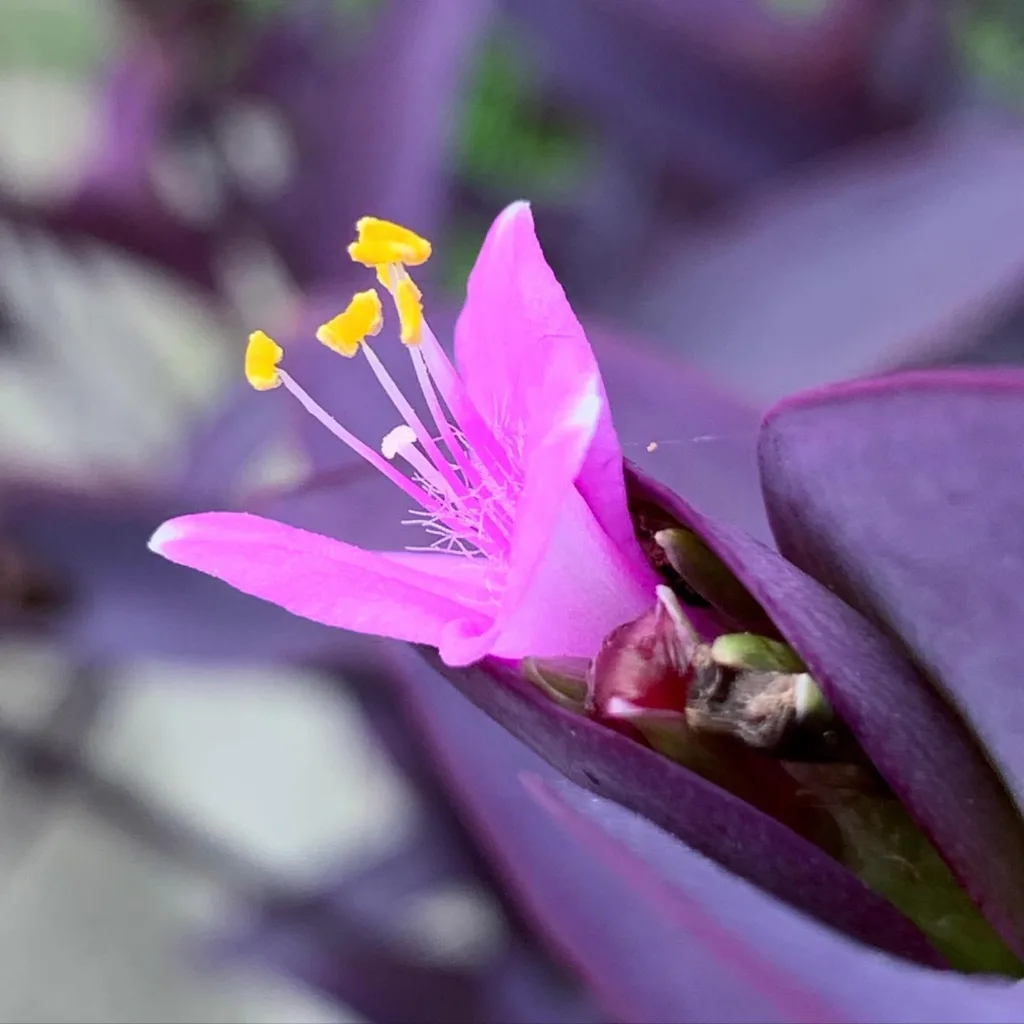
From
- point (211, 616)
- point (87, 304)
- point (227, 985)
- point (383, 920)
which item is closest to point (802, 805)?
point (211, 616)

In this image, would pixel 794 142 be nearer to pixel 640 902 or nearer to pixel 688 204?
pixel 688 204

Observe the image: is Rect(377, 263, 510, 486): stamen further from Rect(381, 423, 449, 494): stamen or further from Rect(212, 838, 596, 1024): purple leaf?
Rect(212, 838, 596, 1024): purple leaf

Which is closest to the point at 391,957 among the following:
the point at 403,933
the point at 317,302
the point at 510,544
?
the point at 403,933

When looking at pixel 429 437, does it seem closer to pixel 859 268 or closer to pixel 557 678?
pixel 557 678

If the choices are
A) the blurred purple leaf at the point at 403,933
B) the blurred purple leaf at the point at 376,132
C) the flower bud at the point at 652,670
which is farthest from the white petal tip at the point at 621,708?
the blurred purple leaf at the point at 376,132

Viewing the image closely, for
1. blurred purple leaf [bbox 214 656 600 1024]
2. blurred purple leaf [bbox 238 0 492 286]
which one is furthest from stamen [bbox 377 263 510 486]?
blurred purple leaf [bbox 238 0 492 286]

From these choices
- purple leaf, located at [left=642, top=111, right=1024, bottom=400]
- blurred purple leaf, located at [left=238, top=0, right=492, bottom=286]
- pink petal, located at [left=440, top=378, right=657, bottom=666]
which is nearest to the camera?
pink petal, located at [left=440, top=378, right=657, bottom=666]
